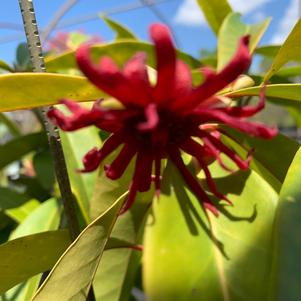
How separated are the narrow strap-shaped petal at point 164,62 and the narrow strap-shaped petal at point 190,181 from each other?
58 mm

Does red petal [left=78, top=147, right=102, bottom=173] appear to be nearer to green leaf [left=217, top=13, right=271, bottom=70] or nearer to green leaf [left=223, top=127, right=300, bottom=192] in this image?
green leaf [left=223, top=127, right=300, bottom=192]

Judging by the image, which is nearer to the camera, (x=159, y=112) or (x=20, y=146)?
(x=159, y=112)

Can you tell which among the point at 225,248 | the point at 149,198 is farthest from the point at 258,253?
the point at 149,198

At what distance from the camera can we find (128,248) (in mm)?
608

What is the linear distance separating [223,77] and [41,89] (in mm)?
168

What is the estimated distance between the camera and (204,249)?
1.36 feet

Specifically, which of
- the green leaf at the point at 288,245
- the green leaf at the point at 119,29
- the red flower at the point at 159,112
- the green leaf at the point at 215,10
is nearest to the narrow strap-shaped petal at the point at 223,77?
the red flower at the point at 159,112

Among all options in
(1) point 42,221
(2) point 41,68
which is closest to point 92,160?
(2) point 41,68

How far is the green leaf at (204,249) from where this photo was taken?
1.25 feet

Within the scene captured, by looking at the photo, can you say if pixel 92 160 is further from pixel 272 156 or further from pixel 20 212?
pixel 20 212

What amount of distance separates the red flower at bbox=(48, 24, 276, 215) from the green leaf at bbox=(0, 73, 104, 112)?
0.21 feet

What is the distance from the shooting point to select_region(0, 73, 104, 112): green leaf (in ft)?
1.47

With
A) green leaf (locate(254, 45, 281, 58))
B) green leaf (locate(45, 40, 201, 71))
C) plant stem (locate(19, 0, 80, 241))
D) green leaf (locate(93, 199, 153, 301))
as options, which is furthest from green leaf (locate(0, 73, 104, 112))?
green leaf (locate(254, 45, 281, 58))

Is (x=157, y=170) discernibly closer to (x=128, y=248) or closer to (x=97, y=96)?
(x=97, y=96)
